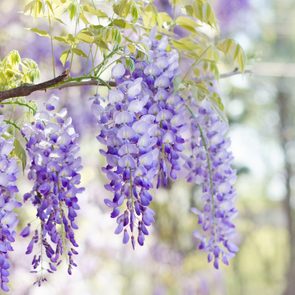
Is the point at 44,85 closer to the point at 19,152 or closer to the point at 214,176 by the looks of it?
the point at 19,152

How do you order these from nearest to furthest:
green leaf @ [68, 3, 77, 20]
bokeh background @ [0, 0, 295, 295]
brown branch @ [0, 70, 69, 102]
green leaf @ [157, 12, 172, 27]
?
brown branch @ [0, 70, 69, 102] < green leaf @ [68, 3, 77, 20] < green leaf @ [157, 12, 172, 27] < bokeh background @ [0, 0, 295, 295]

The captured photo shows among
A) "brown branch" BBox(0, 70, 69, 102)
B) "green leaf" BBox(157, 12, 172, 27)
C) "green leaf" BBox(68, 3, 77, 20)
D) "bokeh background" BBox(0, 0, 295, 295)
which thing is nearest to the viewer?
"brown branch" BBox(0, 70, 69, 102)

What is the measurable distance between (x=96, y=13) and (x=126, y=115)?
0.72 feet

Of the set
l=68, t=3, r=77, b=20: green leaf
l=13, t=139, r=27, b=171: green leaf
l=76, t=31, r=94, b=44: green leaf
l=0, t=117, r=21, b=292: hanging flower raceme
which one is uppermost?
l=68, t=3, r=77, b=20: green leaf

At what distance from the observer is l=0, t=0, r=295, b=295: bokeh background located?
3361 millimetres

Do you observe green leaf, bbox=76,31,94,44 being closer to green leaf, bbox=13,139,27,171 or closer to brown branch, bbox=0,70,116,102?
brown branch, bbox=0,70,116,102

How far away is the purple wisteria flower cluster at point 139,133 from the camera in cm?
119

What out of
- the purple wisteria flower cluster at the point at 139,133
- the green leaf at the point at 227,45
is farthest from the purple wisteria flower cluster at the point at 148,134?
the green leaf at the point at 227,45

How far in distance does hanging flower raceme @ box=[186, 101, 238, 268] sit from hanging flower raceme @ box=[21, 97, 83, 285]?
29cm

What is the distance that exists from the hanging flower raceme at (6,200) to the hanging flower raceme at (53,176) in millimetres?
40

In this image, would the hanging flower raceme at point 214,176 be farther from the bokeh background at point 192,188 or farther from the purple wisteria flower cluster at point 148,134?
the bokeh background at point 192,188

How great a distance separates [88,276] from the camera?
4.05 m

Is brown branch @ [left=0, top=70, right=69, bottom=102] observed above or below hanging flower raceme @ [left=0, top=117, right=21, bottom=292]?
above

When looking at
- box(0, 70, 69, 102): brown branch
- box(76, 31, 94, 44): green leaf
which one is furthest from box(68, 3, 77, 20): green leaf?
box(0, 70, 69, 102): brown branch
